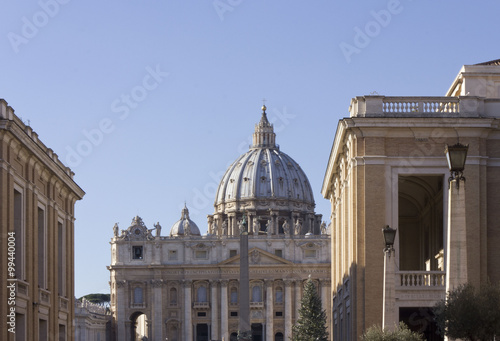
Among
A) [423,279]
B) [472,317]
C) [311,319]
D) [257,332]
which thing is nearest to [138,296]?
[257,332]

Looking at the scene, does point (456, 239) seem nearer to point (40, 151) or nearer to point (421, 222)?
point (40, 151)

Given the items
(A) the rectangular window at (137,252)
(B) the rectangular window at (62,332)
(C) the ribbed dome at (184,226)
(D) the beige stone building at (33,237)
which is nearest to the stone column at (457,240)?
(D) the beige stone building at (33,237)

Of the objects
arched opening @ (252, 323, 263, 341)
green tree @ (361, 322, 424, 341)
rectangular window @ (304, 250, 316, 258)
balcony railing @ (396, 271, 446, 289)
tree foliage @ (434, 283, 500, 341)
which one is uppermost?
rectangular window @ (304, 250, 316, 258)

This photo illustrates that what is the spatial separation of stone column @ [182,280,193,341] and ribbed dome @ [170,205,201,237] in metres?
17.9

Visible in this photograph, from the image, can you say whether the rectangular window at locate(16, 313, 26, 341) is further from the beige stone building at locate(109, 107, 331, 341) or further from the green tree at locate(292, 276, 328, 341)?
the beige stone building at locate(109, 107, 331, 341)

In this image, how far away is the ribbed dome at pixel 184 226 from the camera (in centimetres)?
17562

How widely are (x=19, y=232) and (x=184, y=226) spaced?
439 ft

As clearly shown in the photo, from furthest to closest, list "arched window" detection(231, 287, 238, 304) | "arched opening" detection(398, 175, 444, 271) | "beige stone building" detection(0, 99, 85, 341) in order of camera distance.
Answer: "arched window" detection(231, 287, 238, 304) < "arched opening" detection(398, 175, 444, 271) < "beige stone building" detection(0, 99, 85, 341)

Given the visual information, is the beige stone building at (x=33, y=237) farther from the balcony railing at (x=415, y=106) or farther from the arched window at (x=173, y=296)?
the arched window at (x=173, y=296)

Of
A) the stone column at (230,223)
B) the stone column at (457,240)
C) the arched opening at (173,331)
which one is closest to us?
the stone column at (457,240)

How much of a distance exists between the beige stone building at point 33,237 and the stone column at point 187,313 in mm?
100411

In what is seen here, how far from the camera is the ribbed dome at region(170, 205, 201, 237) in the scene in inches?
6914

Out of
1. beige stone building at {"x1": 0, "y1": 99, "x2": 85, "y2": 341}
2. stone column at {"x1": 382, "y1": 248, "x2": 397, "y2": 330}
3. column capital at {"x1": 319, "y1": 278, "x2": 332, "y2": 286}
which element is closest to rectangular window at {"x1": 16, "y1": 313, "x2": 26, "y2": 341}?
beige stone building at {"x1": 0, "y1": 99, "x2": 85, "y2": 341}

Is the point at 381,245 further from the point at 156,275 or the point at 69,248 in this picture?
the point at 156,275
